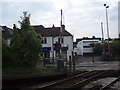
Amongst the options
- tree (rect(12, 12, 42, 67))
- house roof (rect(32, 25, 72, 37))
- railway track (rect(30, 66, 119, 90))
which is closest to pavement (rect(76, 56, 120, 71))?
railway track (rect(30, 66, 119, 90))

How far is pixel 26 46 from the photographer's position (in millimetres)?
20719

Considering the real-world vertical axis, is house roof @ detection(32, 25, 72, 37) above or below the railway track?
above

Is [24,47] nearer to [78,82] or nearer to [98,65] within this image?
[78,82]

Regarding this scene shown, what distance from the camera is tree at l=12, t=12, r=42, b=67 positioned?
20281 mm

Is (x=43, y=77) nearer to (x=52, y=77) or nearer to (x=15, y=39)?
(x=52, y=77)

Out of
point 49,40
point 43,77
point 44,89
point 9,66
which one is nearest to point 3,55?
point 9,66

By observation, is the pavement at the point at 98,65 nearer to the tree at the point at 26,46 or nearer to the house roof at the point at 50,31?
the tree at the point at 26,46

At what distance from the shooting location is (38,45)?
20.9 m

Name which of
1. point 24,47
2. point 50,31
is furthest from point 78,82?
point 50,31

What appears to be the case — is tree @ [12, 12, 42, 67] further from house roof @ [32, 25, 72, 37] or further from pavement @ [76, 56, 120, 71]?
house roof @ [32, 25, 72, 37]

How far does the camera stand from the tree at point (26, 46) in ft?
66.5

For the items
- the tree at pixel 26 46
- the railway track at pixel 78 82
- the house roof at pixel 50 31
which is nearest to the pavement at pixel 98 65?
the railway track at pixel 78 82

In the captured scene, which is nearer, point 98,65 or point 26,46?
point 26,46

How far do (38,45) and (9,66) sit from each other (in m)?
3.16
